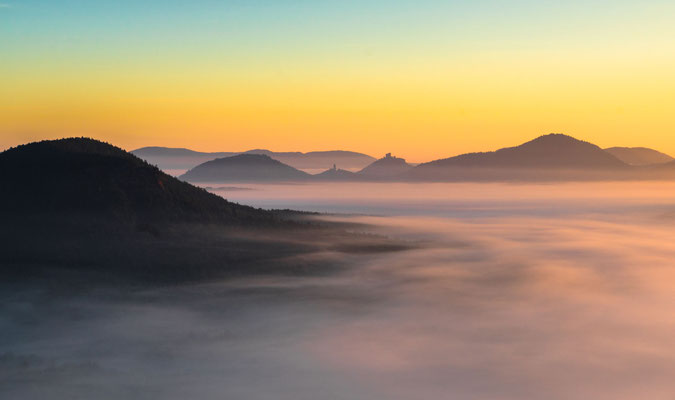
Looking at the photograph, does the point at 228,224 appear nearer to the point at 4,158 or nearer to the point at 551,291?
the point at 4,158

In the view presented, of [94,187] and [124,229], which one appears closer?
[124,229]

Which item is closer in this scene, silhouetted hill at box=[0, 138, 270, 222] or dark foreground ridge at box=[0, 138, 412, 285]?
dark foreground ridge at box=[0, 138, 412, 285]

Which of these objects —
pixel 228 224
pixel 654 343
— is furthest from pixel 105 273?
pixel 654 343

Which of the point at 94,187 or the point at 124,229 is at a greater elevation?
the point at 94,187
